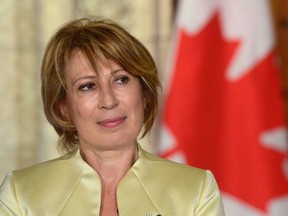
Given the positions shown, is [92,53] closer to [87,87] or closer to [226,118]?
[87,87]

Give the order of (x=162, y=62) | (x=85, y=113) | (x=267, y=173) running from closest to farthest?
1. (x=85, y=113)
2. (x=267, y=173)
3. (x=162, y=62)

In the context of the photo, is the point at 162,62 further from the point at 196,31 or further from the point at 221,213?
the point at 221,213

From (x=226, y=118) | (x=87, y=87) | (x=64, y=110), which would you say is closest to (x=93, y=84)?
(x=87, y=87)

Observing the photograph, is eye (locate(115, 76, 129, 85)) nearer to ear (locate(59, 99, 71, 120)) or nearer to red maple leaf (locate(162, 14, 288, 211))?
ear (locate(59, 99, 71, 120))

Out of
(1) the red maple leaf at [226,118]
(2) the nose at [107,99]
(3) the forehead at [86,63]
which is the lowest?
(1) the red maple leaf at [226,118]

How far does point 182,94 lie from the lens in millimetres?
2760

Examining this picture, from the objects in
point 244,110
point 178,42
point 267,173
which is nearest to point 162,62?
point 178,42

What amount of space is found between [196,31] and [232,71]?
0.18 meters

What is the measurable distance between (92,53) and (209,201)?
1.34 feet

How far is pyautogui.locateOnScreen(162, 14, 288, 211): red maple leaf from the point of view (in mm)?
2734

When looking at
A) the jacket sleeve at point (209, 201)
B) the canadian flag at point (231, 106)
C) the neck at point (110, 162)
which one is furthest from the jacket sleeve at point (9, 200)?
the canadian flag at point (231, 106)

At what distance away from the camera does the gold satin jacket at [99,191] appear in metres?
1.80

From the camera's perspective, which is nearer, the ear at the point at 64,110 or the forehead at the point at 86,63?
the forehead at the point at 86,63

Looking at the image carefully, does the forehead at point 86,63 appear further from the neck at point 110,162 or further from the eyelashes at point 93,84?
the neck at point 110,162
